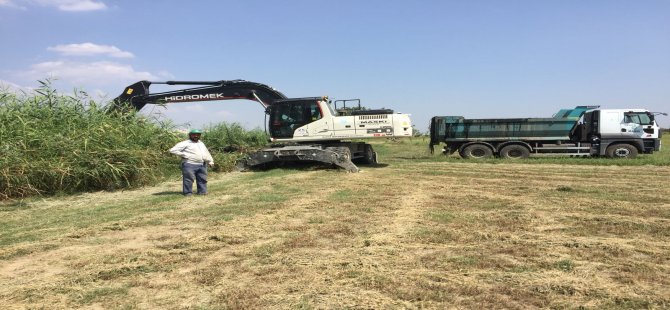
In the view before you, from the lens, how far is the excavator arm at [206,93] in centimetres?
1603

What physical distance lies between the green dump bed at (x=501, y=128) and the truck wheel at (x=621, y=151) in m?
1.64

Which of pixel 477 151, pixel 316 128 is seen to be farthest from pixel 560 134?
pixel 316 128

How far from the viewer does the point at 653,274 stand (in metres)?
4.12

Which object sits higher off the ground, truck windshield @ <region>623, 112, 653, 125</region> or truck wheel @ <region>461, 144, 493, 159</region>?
truck windshield @ <region>623, 112, 653, 125</region>

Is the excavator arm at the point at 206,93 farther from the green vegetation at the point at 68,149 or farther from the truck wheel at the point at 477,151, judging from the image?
the truck wheel at the point at 477,151

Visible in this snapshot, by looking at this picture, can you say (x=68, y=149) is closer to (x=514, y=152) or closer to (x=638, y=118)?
(x=514, y=152)

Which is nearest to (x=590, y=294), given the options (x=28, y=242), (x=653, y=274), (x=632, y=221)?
(x=653, y=274)

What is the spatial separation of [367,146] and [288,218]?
9681mm

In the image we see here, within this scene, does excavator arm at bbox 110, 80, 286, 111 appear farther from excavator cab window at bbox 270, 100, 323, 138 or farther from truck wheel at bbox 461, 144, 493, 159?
truck wheel at bbox 461, 144, 493, 159

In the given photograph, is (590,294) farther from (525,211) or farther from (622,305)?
(525,211)

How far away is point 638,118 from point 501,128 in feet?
16.5

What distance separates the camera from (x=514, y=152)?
18609mm

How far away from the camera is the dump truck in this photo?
59.3ft

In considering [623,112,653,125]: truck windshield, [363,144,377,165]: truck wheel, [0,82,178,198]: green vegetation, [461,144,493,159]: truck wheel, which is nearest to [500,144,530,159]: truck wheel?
[461,144,493,159]: truck wheel
